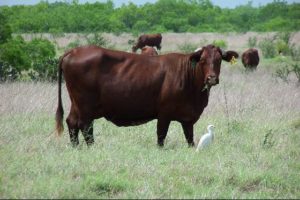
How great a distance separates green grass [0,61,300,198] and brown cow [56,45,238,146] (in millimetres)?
376

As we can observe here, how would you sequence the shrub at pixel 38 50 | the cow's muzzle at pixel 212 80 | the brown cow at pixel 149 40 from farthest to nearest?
the brown cow at pixel 149 40, the shrub at pixel 38 50, the cow's muzzle at pixel 212 80

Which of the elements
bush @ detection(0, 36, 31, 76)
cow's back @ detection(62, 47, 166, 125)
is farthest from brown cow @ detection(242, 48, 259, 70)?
cow's back @ detection(62, 47, 166, 125)

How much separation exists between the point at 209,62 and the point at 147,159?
192 centimetres

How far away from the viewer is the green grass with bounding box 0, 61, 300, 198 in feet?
20.1

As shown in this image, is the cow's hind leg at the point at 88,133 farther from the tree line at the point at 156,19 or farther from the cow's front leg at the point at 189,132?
the tree line at the point at 156,19

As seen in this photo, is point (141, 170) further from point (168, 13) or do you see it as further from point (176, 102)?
point (168, 13)

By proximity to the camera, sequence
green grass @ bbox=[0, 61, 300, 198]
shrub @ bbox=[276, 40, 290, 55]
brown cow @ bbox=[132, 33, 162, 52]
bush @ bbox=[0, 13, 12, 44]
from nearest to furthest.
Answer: green grass @ bbox=[0, 61, 300, 198]
bush @ bbox=[0, 13, 12, 44]
shrub @ bbox=[276, 40, 290, 55]
brown cow @ bbox=[132, 33, 162, 52]

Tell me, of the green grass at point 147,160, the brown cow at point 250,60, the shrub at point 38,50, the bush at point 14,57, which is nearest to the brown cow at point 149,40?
the brown cow at point 250,60

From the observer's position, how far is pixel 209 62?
8.57 meters

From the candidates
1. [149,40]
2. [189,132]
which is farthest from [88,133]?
[149,40]

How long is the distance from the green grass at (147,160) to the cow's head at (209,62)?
99 cm

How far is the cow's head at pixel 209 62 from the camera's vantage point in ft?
27.7

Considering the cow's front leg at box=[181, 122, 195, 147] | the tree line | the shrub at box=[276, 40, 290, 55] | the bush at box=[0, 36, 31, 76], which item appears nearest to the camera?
the cow's front leg at box=[181, 122, 195, 147]

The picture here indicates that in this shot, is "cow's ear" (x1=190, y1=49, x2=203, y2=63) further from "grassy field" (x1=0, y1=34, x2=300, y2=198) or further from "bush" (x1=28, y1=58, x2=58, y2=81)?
"bush" (x1=28, y1=58, x2=58, y2=81)
